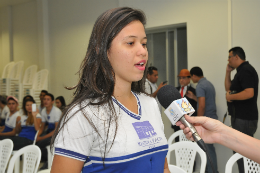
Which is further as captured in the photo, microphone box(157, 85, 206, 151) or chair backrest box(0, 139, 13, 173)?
chair backrest box(0, 139, 13, 173)

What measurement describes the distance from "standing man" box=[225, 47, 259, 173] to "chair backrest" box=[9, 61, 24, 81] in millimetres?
6392

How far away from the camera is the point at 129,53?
1030mm

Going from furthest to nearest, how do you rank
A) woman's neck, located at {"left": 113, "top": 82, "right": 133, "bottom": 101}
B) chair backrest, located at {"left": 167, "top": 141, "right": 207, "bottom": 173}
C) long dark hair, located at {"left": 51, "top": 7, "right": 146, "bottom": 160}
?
chair backrest, located at {"left": 167, "top": 141, "right": 207, "bottom": 173}, woman's neck, located at {"left": 113, "top": 82, "right": 133, "bottom": 101}, long dark hair, located at {"left": 51, "top": 7, "right": 146, "bottom": 160}

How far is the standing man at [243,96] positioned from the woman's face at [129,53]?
250 centimetres

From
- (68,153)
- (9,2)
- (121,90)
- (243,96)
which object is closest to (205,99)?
(243,96)

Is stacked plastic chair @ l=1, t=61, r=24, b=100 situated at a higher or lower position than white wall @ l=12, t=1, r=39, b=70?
lower

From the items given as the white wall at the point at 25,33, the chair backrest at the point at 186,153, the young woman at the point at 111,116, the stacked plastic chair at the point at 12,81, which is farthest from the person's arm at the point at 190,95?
the white wall at the point at 25,33

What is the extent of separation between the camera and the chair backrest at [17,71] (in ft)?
25.2

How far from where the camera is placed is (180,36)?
5.03 metres

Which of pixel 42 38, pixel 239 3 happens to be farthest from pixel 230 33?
pixel 42 38

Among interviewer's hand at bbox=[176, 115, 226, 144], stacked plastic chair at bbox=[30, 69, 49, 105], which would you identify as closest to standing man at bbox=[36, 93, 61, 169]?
stacked plastic chair at bbox=[30, 69, 49, 105]

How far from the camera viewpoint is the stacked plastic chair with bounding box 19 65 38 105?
23.8 feet

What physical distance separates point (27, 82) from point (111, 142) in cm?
753

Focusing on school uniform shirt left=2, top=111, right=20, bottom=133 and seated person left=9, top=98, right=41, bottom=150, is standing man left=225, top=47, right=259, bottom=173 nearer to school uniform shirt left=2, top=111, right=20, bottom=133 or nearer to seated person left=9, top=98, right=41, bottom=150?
seated person left=9, top=98, right=41, bottom=150
